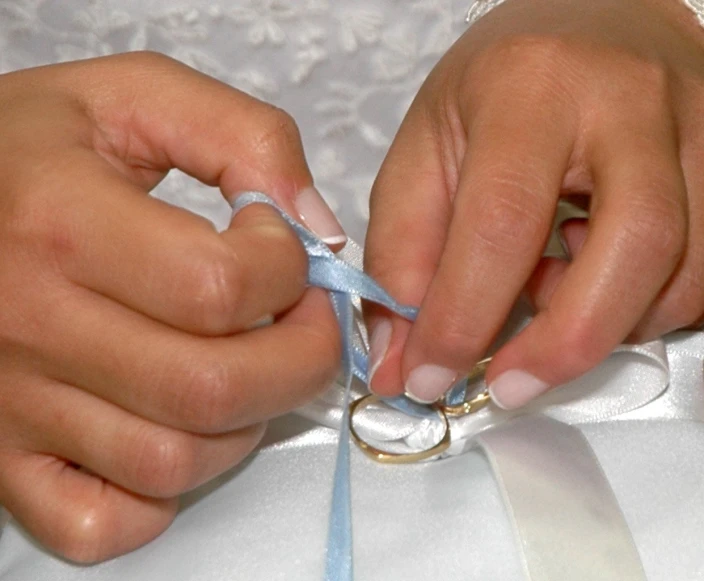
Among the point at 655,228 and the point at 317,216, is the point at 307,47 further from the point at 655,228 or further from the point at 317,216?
the point at 655,228

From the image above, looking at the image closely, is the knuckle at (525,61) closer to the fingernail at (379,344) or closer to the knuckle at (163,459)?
the fingernail at (379,344)

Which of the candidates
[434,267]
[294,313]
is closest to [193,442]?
[294,313]

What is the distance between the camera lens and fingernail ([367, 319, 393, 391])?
2.23 ft

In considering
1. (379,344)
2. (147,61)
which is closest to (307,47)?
(147,61)

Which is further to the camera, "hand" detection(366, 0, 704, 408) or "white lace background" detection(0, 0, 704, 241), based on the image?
"white lace background" detection(0, 0, 704, 241)

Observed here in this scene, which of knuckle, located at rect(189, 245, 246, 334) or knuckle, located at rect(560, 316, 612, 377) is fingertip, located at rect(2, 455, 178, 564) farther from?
knuckle, located at rect(560, 316, 612, 377)

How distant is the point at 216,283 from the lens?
554 mm

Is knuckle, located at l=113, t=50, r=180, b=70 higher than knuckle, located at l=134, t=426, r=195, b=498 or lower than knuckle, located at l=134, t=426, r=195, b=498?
A: higher

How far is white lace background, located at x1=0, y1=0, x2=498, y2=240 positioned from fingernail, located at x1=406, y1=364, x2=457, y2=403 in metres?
0.37

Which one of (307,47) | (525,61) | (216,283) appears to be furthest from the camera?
(307,47)

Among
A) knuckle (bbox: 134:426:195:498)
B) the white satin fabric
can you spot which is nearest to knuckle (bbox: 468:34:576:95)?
the white satin fabric

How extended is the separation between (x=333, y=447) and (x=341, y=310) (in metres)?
0.11

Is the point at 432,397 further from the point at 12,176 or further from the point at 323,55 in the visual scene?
the point at 323,55

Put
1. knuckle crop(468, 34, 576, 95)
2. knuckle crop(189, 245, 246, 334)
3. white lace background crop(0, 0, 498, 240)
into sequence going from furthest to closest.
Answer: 1. white lace background crop(0, 0, 498, 240)
2. knuckle crop(468, 34, 576, 95)
3. knuckle crop(189, 245, 246, 334)
